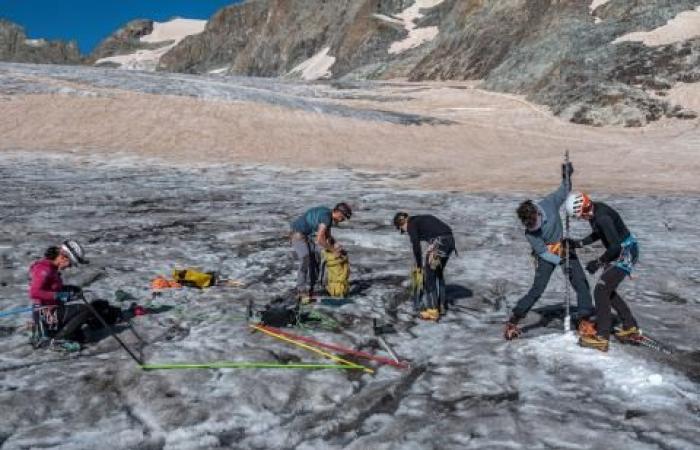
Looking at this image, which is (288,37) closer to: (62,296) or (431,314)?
(431,314)

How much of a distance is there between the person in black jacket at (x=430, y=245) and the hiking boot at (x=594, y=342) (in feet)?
7.55

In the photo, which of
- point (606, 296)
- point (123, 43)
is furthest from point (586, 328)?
point (123, 43)

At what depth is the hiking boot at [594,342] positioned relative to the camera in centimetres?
844

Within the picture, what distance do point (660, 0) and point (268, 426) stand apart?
5500 centimetres

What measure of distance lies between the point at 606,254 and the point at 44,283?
702cm

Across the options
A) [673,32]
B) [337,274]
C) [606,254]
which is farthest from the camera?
[673,32]

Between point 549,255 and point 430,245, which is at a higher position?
point 549,255

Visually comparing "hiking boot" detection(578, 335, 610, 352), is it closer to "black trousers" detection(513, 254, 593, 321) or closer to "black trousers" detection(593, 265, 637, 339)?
"black trousers" detection(593, 265, 637, 339)

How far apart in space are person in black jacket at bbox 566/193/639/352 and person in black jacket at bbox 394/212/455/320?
2.16 meters

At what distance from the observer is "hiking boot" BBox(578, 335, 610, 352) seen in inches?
332

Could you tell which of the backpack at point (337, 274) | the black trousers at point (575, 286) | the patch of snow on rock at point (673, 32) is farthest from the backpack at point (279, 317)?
the patch of snow on rock at point (673, 32)

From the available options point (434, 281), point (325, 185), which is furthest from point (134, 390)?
point (325, 185)

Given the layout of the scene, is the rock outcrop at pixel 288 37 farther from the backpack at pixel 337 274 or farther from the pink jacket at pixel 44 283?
the pink jacket at pixel 44 283

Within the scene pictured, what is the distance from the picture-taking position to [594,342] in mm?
8508
